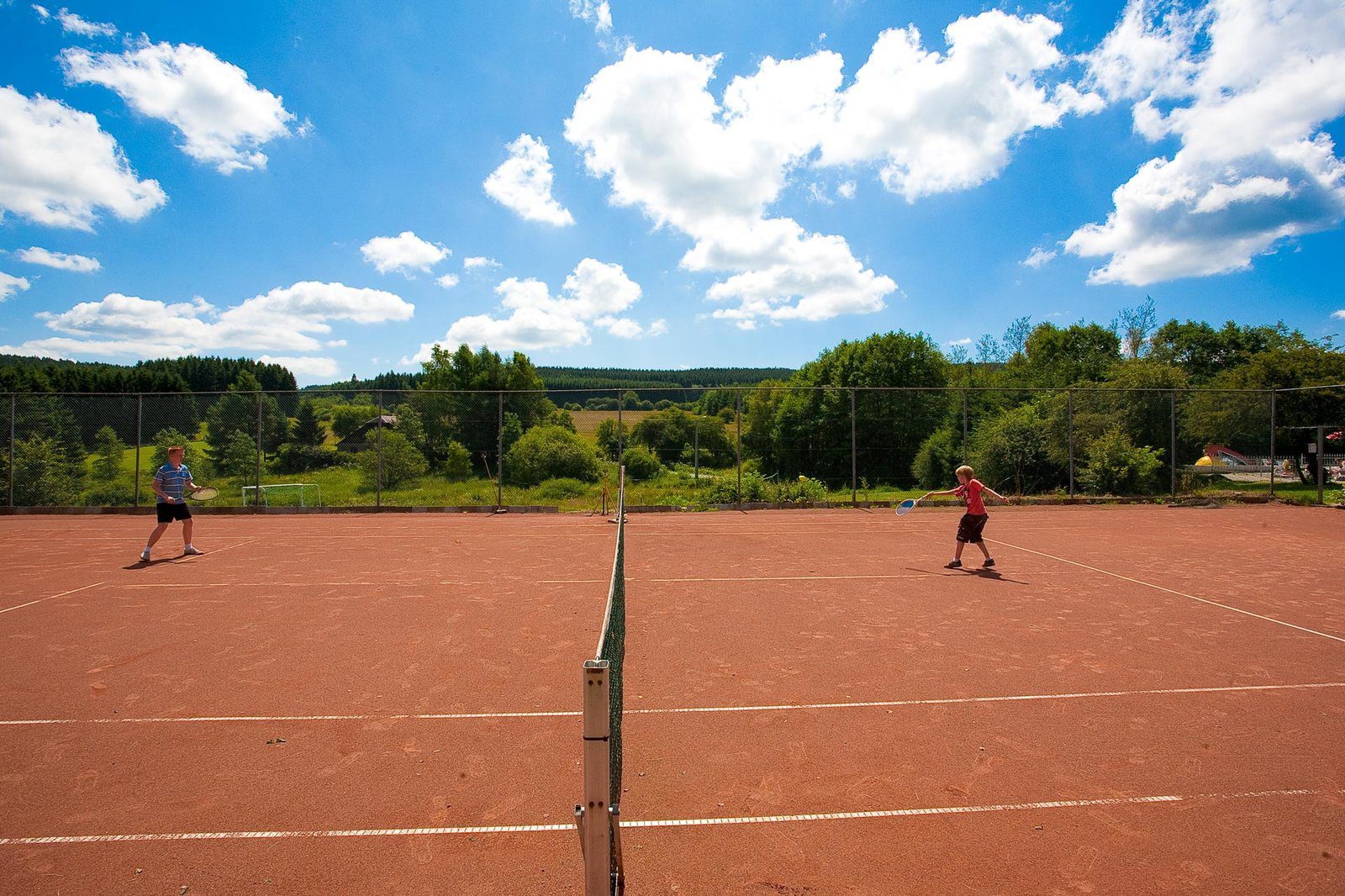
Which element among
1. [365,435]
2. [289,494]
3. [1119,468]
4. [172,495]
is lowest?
[289,494]

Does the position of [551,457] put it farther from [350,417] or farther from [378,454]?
[350,417]

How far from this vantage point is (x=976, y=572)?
31.2 feet

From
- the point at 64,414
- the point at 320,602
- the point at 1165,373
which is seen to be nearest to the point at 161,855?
the point at 320,602

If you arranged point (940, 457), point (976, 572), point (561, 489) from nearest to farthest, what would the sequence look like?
point (976, 572) → point (561, 489) → point (940, 457)

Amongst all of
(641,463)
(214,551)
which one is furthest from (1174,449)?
(214,551)

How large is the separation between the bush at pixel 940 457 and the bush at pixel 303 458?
16984 millimetres

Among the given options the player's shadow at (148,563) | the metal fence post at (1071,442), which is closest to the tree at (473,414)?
the player's shadow at (148,563)

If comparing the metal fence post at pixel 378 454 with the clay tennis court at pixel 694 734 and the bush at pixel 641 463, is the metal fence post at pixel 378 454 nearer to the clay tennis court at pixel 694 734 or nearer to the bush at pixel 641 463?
the bush at pixel 641 463

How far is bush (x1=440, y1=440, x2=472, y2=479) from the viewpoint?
60.0 ft

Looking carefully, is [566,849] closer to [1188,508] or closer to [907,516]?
[907,516]

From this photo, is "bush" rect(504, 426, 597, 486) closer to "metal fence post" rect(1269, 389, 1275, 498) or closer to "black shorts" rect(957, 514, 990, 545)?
"black shorts" rect(957, 514, 990, 545)

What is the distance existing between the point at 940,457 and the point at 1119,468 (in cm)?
484

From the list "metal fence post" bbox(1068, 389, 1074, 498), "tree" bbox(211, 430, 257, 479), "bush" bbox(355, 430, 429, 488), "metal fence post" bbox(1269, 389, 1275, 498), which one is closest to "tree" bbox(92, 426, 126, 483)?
"tree" bbox(211, 430, 257, 479)

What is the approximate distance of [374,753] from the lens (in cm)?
411
